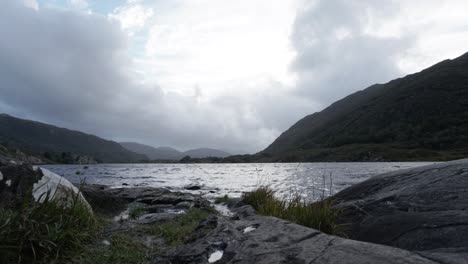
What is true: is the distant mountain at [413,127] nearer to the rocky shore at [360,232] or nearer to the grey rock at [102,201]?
the grey rock at [102,201]

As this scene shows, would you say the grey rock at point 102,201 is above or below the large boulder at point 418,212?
below

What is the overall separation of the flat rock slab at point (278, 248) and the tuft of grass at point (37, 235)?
1.73 m

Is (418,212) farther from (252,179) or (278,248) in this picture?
(252,179)

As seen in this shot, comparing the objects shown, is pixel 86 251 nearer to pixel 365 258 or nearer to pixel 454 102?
pixel 365 258

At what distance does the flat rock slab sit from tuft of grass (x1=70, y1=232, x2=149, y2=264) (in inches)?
22.0

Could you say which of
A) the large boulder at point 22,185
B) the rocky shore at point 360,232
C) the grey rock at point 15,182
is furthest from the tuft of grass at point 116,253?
the grey rock at point 15,182

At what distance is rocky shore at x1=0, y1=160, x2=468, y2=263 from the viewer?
169 inches

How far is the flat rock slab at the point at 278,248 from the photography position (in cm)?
393

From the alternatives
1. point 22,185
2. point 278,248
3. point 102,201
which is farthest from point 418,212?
point 102,201

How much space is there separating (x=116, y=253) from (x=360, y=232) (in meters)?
5.04

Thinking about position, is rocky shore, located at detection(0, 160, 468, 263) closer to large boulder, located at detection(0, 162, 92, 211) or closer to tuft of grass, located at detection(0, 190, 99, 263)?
large boulder, located at detection(0, 162, 92, 211)

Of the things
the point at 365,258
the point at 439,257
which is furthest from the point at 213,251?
the point at 439,257

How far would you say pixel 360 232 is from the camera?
6.91 metres

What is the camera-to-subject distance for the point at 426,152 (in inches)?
4707
